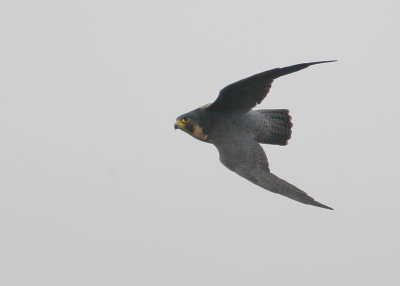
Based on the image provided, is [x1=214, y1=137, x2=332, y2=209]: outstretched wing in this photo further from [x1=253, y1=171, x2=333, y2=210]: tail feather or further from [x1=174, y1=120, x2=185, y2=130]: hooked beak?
[x1=174, y1=120, x2=185, y2=130]: hooked beak

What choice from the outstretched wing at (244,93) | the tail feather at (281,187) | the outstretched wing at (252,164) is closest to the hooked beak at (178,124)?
the outstretched wing at (244,93)

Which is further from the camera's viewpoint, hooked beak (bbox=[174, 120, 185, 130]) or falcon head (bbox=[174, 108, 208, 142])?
hooked beak (bbox=[174, 120, 185, 130])

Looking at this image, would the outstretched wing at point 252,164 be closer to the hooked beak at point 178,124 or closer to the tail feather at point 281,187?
the tail feather at point 281,187

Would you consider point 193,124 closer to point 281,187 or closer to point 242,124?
point 242,124

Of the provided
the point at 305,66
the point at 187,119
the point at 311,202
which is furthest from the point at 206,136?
the point at 311,202

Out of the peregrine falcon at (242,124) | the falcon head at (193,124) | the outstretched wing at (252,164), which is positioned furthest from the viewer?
the falcon head at (193,124)

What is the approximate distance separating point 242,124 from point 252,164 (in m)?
1.24

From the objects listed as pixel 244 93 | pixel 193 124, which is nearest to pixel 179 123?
pixel 193 124

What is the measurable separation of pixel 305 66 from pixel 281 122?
2.58 meters

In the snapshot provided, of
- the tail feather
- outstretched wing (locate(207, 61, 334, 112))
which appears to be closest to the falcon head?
outstretched wing (locate(207, 61, 334, 112))

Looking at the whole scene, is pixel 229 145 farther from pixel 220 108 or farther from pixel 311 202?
pixel 311 202

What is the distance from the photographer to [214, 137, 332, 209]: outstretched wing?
10727 millimetres

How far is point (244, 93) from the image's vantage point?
1307 centimetres

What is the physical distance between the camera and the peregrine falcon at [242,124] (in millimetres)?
12266
